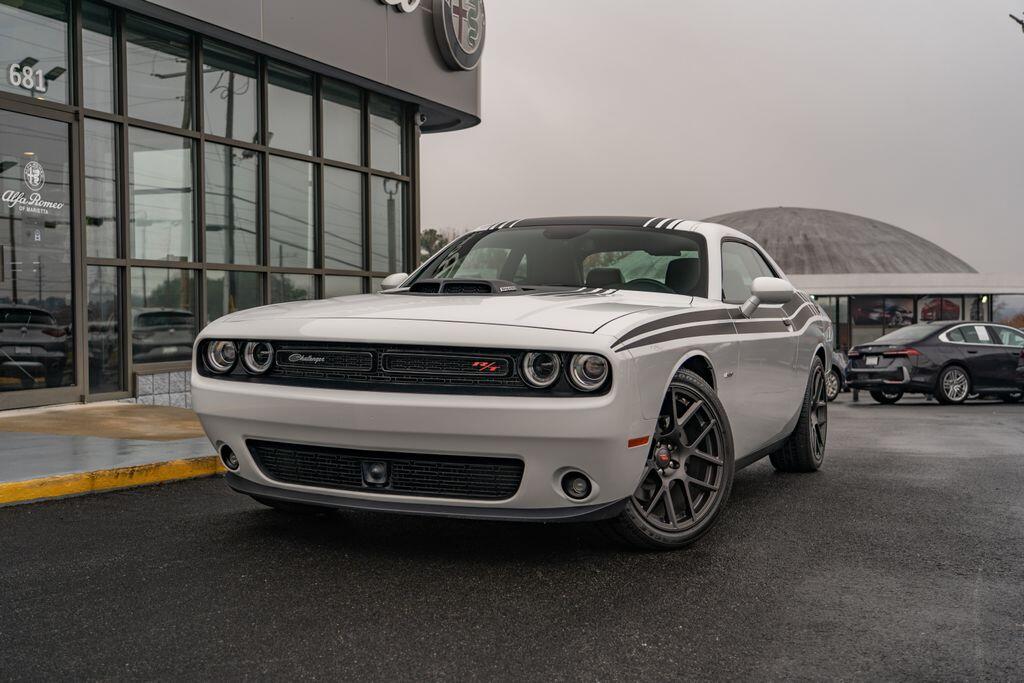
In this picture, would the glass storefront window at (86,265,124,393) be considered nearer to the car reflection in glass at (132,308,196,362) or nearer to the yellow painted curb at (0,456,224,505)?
the car reflection in glass at (132,308,196,362)

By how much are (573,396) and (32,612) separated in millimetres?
2083

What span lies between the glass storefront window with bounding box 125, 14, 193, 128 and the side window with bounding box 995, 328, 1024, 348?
13713mm

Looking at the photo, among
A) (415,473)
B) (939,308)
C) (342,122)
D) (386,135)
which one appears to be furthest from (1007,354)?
(939,308)

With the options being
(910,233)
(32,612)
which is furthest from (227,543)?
(910,233)

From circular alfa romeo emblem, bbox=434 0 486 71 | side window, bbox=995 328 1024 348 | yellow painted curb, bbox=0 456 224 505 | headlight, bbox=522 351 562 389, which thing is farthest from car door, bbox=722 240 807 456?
side window, bbox=995 328 1024 348

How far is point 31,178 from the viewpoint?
32.6 feet

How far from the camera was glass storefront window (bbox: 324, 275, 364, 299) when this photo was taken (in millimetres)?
14445

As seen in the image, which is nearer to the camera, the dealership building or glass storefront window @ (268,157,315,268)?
the dealership building

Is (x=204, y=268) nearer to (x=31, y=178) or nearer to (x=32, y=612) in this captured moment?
(x=31, y=178)

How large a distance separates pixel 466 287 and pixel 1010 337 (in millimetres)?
15484

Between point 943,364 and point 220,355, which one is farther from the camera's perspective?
point 943,364

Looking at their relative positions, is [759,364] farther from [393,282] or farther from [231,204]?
[231,204]

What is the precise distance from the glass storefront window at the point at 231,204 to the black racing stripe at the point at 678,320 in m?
8.65

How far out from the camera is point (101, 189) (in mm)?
10703
